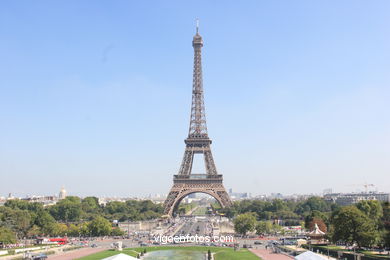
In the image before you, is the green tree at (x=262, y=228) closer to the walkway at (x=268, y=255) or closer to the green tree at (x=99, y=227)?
the walkway at (x=268, y=255)

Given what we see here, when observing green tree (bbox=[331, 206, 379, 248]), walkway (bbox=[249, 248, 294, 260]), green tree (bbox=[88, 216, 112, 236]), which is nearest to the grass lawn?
walkway (bbox=[249, 248, 294, 260])

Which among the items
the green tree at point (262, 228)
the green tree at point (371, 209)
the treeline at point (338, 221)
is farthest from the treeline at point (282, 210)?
the green tree at point (262, 228)

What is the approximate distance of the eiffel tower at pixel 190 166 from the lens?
4090 inches

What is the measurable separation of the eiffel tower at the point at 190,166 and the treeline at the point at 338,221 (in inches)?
318

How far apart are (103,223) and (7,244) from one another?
2078cm

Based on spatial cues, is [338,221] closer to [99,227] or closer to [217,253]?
[217,253]

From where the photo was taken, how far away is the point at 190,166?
107875 millimetres

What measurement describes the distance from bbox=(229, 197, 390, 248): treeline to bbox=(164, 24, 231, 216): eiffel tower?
806 centimetres

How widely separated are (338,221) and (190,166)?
188 feet

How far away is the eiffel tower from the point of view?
104 m

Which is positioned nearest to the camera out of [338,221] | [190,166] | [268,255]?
[268,255]

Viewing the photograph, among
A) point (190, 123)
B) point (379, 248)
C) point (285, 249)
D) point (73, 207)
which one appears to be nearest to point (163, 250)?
point (285, 249)

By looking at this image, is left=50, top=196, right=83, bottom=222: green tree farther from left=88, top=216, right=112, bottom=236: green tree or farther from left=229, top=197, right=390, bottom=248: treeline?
left=229, top=197, right=390, bottom=248: treeline

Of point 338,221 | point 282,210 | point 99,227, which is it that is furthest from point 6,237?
point 282,210
